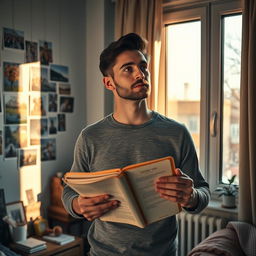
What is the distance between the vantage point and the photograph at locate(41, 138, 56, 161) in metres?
2.89

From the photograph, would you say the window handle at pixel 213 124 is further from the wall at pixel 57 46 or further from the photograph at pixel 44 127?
the photograph at pixel 44 127

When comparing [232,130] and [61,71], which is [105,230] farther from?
[61,71]

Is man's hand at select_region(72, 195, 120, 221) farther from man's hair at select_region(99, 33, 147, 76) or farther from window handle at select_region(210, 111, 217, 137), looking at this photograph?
window handle at select_region(210, 111, 217, 137)

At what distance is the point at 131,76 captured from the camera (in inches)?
56.9

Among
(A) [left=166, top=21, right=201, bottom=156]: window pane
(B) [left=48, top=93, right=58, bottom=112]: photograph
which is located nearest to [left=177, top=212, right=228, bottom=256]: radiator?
(A) [left=166, top=21, right=201, bottom=156]: window pane

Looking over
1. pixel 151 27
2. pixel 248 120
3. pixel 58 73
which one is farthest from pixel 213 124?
pixel 58 73

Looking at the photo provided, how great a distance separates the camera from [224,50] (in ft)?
8.84

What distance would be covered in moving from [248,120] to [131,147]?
1220 mm

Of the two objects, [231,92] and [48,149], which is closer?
[231,92]

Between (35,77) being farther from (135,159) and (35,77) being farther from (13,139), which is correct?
(135,159)

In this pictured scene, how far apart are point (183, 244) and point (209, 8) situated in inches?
69.9

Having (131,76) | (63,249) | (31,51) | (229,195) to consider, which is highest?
(31,51)

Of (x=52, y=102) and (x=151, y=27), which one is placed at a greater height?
(x=151, y=27)

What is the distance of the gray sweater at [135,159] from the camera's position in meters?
1.36
